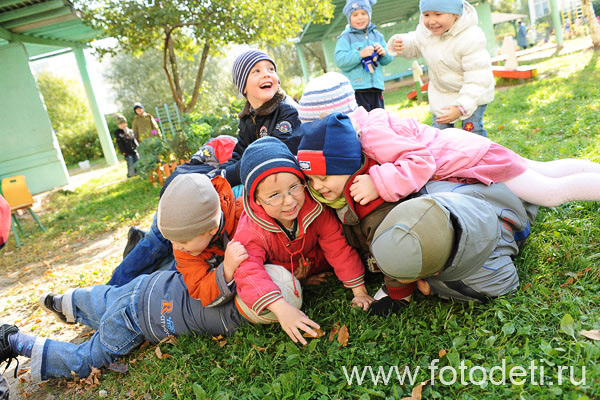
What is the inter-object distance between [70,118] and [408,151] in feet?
98.2

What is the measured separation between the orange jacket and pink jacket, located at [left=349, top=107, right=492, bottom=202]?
1.04m

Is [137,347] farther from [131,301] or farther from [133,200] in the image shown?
[133,200]

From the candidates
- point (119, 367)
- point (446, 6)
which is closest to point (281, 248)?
point (119, 367)

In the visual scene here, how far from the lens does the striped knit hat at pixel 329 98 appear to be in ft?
8.29

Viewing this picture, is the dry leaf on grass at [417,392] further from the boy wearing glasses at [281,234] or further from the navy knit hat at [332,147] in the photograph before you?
the navy knit hat at [332,147]

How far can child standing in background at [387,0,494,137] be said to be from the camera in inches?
133

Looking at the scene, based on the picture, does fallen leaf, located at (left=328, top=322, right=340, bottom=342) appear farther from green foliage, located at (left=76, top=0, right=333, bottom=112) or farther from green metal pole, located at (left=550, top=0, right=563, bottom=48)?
green metal pole, located at (left=550, top=0, right=563, bottom=48)

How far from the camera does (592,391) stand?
1.54m

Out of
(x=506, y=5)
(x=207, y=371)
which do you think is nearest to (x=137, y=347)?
(x=207, y=371)

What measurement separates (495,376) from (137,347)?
2.21 metres

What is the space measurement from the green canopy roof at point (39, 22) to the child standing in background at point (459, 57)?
941cm

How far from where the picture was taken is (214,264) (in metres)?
2.77

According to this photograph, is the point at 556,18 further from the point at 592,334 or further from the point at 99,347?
the point at 99,347

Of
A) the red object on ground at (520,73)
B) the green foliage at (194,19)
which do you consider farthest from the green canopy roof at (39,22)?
the red object on ground at (520,73)
